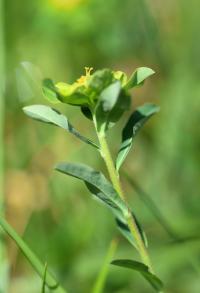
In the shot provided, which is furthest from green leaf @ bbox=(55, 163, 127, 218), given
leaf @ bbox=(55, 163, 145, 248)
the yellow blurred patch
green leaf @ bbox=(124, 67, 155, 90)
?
the yellow blurred patch

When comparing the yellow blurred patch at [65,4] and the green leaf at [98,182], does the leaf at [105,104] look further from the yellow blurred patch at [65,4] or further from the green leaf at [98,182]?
the yellow blurred patch at [65,4]

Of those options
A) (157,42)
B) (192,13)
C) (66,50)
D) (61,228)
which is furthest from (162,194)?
(66,50)

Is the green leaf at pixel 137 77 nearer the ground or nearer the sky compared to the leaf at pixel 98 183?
nearer the sky

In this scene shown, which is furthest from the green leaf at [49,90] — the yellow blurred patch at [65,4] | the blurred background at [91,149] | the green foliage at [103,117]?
the yellow blurred patch at [65,4]

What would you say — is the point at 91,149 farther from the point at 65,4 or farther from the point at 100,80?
the point at 100,80

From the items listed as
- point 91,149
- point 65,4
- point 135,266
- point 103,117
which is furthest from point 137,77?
point 65,4

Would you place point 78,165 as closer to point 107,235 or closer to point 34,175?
point 107,235

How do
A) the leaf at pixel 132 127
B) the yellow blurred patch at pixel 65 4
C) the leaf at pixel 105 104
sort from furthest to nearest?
the yellow blurred patch at pixel 65 4 < the leaf at pixel 132 127 < the leaf at pixel 105 104
